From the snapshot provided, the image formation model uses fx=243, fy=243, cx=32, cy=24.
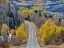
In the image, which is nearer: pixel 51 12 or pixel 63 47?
pixel 63 47

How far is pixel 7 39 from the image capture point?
6.69 m

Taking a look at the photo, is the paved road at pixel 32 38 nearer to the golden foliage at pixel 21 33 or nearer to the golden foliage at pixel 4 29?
the golden foliage at pixel 21 33

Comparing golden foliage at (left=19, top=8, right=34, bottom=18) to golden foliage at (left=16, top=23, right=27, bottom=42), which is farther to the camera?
golden foliage at (left=19, top=8, right=34, bottom=18)

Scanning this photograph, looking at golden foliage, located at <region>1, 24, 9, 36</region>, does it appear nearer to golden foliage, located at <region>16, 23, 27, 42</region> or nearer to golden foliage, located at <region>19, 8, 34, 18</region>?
golden foliage, located at <region>16, 23, 27, 42</region>

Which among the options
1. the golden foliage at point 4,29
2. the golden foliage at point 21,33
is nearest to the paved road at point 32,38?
the golden foliage at point 21,33

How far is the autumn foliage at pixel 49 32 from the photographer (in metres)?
6.68

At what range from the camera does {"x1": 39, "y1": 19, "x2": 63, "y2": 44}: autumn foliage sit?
6680mm

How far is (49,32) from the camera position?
22.2 ft

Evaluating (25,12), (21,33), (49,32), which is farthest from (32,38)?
(25,12)

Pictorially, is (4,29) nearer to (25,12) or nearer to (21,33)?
(21,33)

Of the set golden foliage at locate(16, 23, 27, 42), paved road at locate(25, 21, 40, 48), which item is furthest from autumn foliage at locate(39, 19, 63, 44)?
golden foliage at locate(16, 23, 27, 42)

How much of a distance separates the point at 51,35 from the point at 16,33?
0.97m

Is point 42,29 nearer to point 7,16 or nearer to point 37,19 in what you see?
point 37,19

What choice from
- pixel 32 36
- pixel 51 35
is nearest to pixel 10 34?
pixel 32 36
